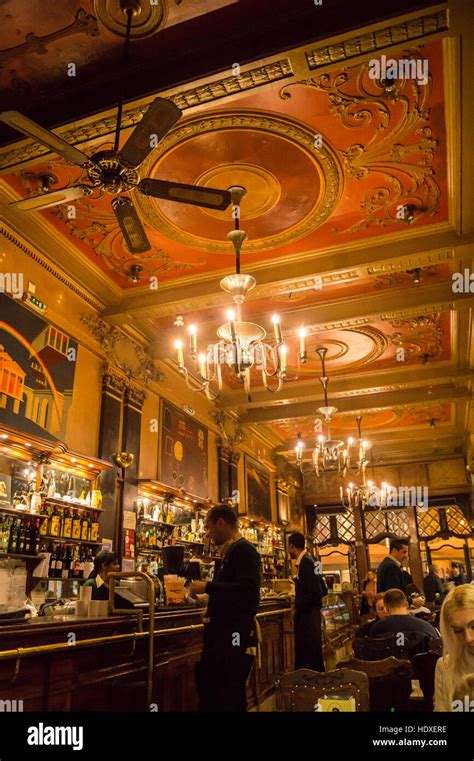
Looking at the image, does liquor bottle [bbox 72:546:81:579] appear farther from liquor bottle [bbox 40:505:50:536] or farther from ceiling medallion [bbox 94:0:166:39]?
ceiling medallion [bbox 94:0:166:39]

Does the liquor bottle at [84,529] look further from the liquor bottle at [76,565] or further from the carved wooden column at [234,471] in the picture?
the carved wooden column at [234,471]

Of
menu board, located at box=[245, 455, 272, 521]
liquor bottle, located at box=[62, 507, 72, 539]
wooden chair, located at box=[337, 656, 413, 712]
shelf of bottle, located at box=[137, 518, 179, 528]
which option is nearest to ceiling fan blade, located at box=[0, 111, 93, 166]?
wooden chair, located at box=[337, 656, 413, 712]

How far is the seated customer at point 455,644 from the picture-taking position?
2.14 m

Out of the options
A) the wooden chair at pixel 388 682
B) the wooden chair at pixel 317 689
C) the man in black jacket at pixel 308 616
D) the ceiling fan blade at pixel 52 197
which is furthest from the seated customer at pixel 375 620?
the ceiling fan blade at pixel 52 197

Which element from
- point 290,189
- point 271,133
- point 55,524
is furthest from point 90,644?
point 290,189

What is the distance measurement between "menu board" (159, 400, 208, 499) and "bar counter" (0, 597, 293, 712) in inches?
185

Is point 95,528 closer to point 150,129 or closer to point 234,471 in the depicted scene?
point 150,129

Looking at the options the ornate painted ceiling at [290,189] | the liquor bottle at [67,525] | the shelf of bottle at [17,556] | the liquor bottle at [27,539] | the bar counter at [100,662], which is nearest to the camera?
the bar counter at [100,662]

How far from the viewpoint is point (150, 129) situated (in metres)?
3.33

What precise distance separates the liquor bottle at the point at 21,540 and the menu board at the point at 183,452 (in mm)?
3107

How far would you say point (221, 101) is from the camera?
14.3 ft

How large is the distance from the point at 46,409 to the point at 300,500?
12146 mm

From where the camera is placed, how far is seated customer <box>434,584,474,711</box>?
84.4 inches

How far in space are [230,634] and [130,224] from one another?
2809 millimetres
